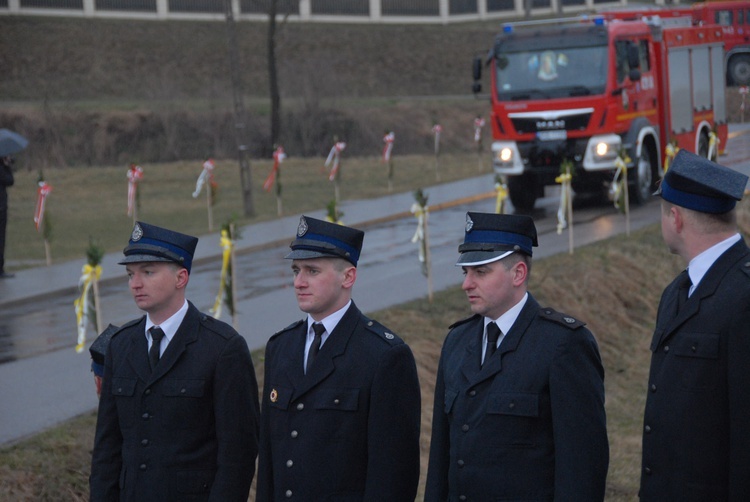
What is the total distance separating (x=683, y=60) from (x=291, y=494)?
20813 mm

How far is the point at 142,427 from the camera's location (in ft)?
16.9

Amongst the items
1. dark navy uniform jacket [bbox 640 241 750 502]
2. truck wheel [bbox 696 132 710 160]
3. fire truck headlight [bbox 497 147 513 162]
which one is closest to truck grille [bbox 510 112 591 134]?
fire truck headlight [bbox 497 147 513 162]

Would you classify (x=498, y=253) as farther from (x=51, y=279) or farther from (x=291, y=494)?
(x=51, y=279)

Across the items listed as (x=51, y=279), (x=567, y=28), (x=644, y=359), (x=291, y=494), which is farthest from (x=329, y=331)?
(x=567, y=28)

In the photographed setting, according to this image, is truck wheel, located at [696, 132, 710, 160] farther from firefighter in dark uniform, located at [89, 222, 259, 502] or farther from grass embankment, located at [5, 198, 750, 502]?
firefighter in dark uniform, located at [89, 222, 259, 502]

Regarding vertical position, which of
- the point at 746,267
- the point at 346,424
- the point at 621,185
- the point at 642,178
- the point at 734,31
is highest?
the point at 734,31

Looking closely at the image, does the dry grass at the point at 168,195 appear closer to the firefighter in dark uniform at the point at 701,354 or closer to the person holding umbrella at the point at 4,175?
the person holding umbrella at the point at 4,175

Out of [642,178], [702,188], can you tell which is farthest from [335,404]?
[642,178]

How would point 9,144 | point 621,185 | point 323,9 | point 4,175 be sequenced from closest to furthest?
point 4,175 → point 9,144 → point 621,185 → point 323,9

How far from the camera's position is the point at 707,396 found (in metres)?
4.45

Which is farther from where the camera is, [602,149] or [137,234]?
[602,149]

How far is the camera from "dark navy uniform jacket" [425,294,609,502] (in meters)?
4.49

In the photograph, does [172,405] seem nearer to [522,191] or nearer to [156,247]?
[156,247]

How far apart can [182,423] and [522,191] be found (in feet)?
59.6
